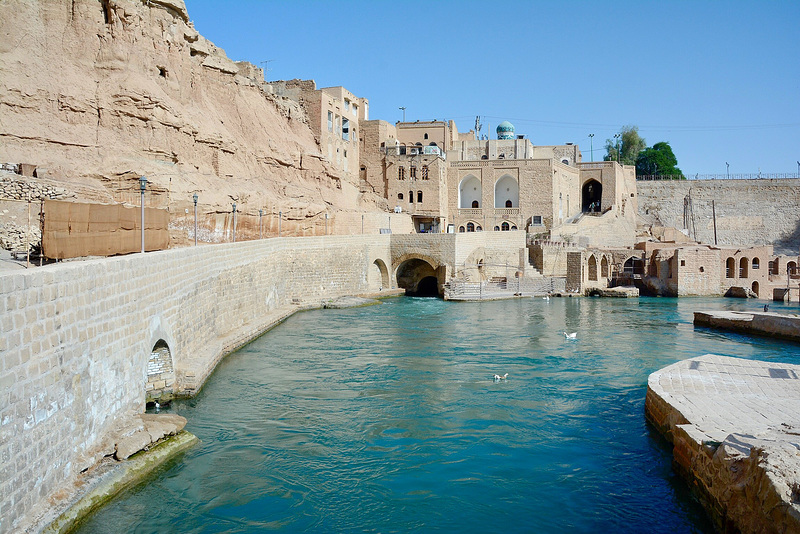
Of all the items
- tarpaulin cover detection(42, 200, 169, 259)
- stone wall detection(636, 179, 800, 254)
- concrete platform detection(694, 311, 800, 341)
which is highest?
stone wall detection(636, 179, 800, 254)

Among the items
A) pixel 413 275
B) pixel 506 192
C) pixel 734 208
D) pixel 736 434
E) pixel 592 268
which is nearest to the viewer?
pixel 736 434

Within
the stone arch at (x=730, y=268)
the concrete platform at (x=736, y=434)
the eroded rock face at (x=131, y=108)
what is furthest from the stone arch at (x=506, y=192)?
the concrete platform at (x=736, y=434)

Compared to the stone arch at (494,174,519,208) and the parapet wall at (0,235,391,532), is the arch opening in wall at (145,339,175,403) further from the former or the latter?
the stone arch at (494,174,519,208)

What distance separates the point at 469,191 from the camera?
1762 inches

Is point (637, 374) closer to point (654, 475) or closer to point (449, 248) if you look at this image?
point (654, 475)

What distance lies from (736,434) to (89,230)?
10433mm

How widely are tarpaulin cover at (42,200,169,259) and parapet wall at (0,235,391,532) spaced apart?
1177 millimetres

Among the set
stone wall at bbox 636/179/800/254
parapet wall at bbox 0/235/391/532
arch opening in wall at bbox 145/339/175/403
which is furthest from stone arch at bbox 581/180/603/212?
arch opening in wall at bbox 145/339/175/403

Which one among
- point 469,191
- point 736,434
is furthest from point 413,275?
point 736,434

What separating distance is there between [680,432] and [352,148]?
33688 mm

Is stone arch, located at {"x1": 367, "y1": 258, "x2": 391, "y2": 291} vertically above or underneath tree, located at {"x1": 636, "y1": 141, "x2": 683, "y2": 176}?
underneath

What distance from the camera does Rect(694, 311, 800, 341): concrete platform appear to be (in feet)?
61.7

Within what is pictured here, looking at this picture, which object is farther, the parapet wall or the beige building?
the beige building

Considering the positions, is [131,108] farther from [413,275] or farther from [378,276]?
[413,275]
